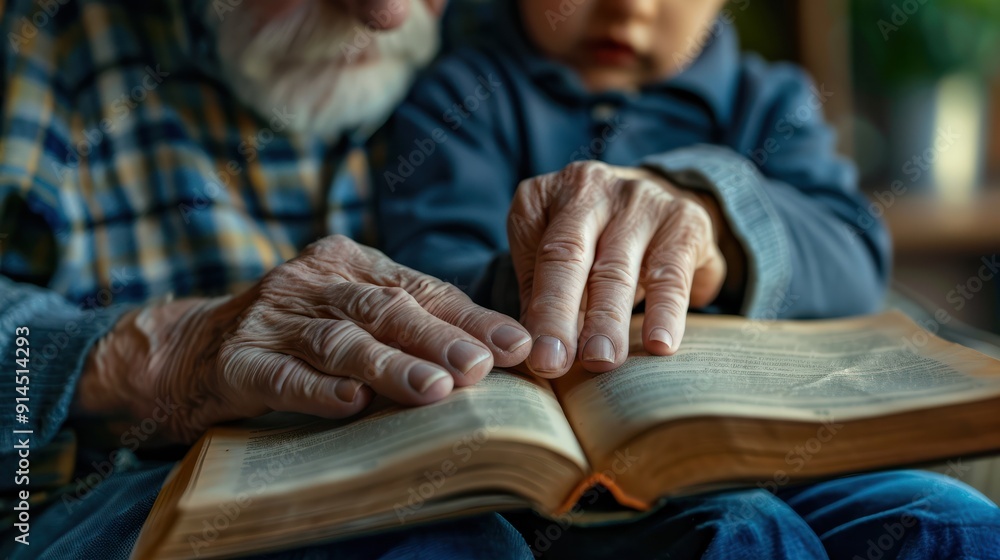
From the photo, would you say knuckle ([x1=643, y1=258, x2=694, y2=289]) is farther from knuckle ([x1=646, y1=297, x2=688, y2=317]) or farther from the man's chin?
the man's chin

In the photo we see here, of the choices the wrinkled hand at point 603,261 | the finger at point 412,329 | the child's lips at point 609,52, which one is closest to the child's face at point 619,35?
the child's lips at point 609,52

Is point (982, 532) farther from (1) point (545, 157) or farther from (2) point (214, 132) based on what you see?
(2) point (214, 132)

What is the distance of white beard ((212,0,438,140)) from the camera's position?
0.91m

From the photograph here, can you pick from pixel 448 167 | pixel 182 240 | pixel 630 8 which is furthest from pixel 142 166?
pixel 630 8

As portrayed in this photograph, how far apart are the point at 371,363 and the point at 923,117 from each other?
1.68m

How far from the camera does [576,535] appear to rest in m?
0.56

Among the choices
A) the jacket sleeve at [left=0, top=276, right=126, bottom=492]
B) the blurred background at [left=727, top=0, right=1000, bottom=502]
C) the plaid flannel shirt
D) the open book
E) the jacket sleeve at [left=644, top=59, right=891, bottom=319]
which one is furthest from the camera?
the blurred background at [left=727, top=0, right=1000, bottom=502]

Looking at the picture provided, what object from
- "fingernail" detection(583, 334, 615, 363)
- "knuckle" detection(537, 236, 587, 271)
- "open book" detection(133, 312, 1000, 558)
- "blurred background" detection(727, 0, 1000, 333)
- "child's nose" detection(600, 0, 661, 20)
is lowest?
"blurred background" detection(727, 0, 1000, 333)

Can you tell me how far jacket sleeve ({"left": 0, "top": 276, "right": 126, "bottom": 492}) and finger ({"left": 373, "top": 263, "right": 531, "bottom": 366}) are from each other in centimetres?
32

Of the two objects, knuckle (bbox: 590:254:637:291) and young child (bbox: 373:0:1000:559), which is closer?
knuckle (bbox: 590:254:637:291)

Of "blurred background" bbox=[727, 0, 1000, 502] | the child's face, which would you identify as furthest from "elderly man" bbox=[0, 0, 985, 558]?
"blurred background" bbox=[727, 0, 1000, 502]

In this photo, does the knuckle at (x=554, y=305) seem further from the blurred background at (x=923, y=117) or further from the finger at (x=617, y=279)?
the blurred background at (x=923, y=117)

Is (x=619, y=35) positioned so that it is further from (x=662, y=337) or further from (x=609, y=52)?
(x=662, y=337)

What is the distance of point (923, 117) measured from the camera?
1754 mm
